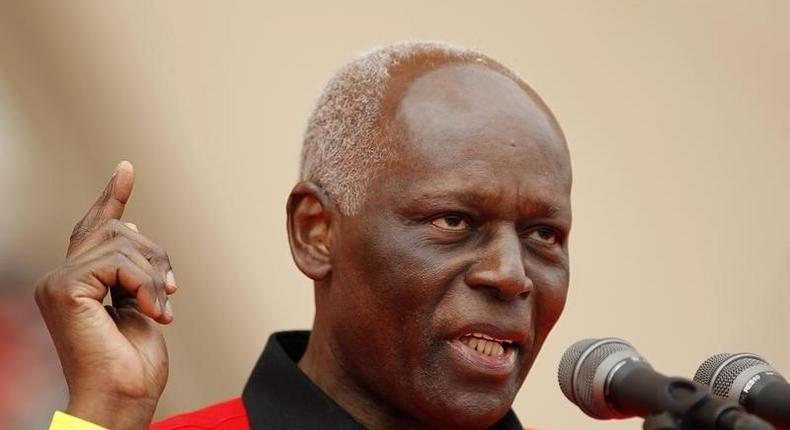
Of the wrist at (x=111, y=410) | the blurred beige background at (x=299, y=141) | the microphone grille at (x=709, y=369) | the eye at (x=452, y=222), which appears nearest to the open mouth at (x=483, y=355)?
the eye at (x=452, y=222)

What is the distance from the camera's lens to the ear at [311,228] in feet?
10.1

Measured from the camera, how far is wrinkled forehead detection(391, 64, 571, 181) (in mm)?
A: 2961

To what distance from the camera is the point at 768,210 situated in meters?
6.02

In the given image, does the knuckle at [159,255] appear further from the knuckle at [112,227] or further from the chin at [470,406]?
the chin at [470,406]

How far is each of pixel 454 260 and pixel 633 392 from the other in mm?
729

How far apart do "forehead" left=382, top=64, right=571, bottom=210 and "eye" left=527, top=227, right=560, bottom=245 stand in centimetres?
7

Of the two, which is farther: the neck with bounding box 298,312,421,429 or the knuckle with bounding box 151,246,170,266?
the neck with bounding box 298,312,421,429

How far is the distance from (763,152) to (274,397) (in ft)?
11.3

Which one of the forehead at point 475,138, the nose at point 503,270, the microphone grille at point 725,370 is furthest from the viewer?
the forehead at point 475,138

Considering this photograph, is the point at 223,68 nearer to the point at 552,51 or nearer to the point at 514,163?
the point at 552,51

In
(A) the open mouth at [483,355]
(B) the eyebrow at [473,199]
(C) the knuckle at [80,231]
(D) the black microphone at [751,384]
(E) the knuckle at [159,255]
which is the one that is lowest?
(A) the open mouth at [483,355]

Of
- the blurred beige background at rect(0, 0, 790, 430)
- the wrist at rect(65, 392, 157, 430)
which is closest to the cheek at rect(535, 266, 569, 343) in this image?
the wrist at rect(65, 392, 157, 430)

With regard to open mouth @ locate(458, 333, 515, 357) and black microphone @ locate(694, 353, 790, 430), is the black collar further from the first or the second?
black microphone @ locate(694, 353, 790, 430)

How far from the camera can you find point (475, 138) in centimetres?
296
